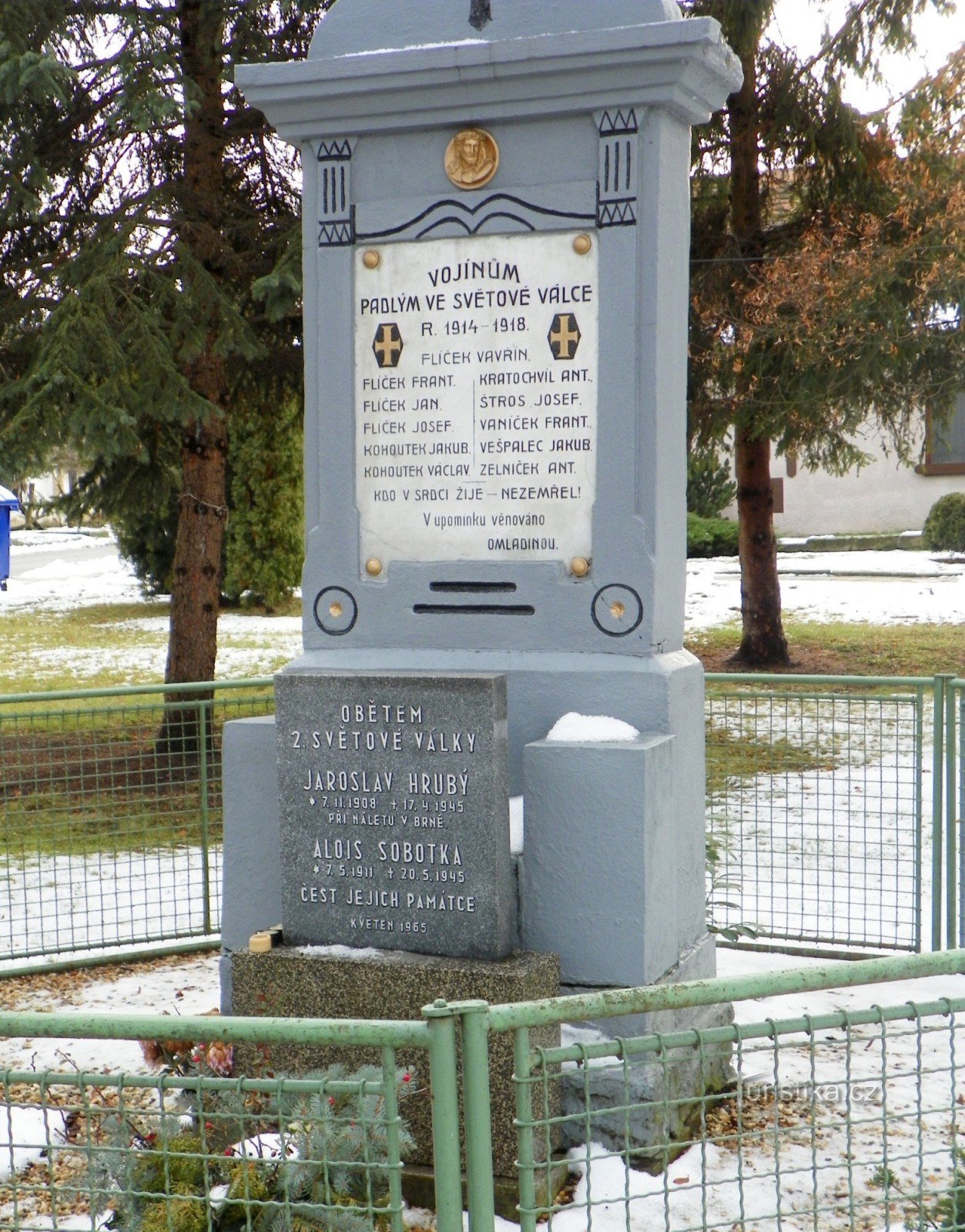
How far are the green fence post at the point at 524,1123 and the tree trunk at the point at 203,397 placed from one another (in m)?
7.12

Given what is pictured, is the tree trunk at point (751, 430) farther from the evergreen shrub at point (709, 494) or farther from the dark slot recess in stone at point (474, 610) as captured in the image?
the evergreen shrub at point (709, 494)

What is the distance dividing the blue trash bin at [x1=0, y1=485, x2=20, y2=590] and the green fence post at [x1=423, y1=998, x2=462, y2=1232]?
400 inches

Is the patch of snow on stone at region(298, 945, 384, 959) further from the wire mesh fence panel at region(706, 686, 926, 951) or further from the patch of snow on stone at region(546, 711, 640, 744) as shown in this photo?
the wire mesh fence panel at region(706, 686, 926, 951)

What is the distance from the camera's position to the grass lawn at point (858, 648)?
592 inches

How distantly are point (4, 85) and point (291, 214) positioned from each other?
230cm

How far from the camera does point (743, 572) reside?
15461 mm

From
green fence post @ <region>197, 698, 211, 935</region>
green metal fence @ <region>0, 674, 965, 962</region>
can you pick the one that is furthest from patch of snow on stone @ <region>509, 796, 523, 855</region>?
green fence post @ <region>197, 698, 211, 935</region>

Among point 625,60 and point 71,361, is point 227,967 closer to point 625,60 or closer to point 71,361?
point 625,60

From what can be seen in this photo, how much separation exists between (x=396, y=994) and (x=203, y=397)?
242 inches

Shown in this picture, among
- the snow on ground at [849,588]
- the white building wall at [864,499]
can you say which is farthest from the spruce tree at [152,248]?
the white building wall at [864,499]

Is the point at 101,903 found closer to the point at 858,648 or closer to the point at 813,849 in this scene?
the point at 813,849

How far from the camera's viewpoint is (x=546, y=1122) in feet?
7.45

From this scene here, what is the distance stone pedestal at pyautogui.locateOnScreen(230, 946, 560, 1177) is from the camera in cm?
380

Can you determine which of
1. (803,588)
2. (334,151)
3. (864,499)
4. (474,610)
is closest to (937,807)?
(474,610)
